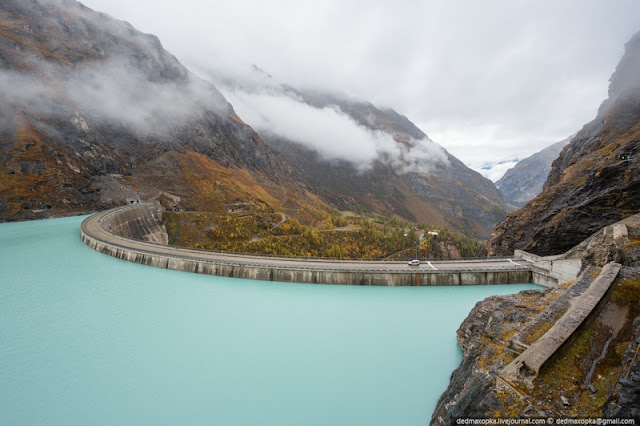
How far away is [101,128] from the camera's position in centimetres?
12769

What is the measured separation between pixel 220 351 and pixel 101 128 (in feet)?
474

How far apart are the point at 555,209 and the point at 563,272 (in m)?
22.9

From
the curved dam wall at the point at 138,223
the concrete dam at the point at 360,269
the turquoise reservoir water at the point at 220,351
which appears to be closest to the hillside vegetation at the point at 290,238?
the curved dam wall at the point at 138,223

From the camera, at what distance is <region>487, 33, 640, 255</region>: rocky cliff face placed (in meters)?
42.1

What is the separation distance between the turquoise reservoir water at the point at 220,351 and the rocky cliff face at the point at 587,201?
61.0 feet

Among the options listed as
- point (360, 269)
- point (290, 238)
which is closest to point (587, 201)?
point (360, 269)

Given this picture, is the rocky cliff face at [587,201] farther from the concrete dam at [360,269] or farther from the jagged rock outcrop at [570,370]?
the jagged rock outcrop at [570,370]

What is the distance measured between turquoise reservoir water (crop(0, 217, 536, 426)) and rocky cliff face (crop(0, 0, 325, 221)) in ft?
255

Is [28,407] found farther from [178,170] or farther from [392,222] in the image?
[392,222]

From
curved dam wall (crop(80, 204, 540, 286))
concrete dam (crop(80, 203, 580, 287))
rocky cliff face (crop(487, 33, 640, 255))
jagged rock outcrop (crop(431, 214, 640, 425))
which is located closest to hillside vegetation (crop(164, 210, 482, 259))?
rocky cliff face (crop(487, 33, 640, 255))

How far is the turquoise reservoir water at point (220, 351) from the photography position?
50.3 feet

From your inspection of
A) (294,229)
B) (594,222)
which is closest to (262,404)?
(594,222)

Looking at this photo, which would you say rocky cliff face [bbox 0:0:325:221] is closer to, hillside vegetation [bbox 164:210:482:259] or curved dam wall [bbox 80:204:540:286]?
hillside vegetation [bbox 164:210:482:259]

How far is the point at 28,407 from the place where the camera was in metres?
15.3
